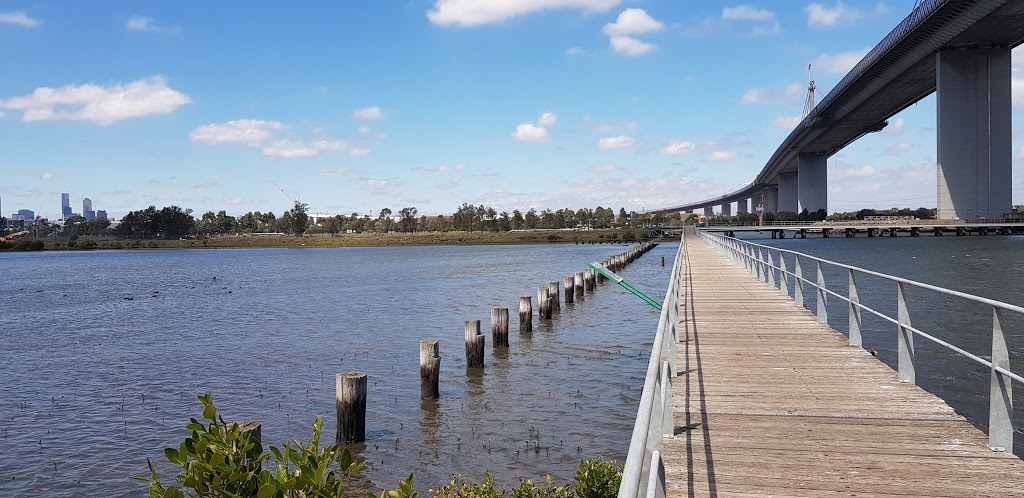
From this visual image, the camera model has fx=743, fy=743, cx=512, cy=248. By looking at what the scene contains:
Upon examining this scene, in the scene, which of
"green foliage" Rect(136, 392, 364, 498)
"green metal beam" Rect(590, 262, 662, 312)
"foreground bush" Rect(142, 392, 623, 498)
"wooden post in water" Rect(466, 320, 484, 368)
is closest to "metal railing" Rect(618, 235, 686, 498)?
"foreground bush" Rect(142, 392, 623, 498)

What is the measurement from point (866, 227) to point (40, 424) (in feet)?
365

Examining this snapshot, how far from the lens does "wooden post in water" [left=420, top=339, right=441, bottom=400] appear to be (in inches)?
547

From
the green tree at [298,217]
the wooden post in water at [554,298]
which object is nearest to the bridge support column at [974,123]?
the wooden post in water at [554,298]

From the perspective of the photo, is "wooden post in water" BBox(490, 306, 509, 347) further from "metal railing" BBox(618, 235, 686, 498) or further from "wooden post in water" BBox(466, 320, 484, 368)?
"metal railing" BBox(618, 235, 686, 498)

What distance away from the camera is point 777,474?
5.27 m

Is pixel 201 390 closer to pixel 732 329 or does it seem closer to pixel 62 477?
pixel 62 477

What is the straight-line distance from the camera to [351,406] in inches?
440

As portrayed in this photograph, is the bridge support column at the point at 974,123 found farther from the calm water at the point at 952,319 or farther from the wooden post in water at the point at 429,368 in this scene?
the wooden post in water at the point at 429,368

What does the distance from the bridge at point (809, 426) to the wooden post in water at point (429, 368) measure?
503 cm

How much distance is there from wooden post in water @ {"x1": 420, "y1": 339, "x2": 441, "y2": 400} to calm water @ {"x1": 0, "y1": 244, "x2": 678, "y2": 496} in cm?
31

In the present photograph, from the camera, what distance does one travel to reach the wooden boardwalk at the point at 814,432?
5105 mm

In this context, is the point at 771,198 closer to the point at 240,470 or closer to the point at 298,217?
the point at 298,217

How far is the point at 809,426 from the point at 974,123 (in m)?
86.2

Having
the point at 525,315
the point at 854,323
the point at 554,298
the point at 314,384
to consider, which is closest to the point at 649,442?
the point at 854,323
